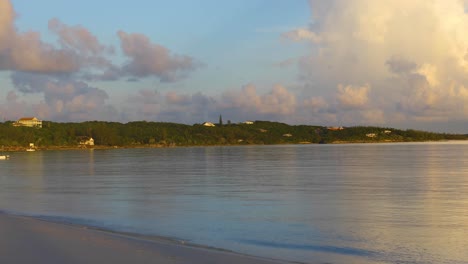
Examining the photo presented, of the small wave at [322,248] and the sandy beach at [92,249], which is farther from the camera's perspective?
the small wave at [322,248]

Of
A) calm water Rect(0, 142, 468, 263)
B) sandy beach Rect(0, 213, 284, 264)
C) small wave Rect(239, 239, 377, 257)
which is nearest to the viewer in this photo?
sandy beach Rect(0, 213, 284, 264)

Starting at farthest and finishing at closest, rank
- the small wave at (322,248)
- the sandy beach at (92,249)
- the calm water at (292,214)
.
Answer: the calm water at (292,214)
the small wave at (322,248)
the sandy beach at (92,249)

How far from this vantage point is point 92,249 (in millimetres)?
13844

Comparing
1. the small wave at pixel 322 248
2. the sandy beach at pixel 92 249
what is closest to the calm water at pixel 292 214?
the small wave at pixel 322 248

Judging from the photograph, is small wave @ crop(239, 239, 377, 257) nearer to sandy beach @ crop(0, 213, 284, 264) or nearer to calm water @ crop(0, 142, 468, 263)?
calm water @ crop(0, 142, 468, 263)

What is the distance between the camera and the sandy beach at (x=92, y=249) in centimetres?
1263

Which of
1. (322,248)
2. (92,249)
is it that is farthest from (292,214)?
(92,249)

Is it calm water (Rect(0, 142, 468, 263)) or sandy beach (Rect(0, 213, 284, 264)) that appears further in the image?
calm water (Rect(0, 142, 468, 263))

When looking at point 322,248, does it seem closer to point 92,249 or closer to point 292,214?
point 92,249

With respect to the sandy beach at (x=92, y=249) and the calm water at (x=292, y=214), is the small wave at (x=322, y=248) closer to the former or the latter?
the calm water at (x=292, y=214)

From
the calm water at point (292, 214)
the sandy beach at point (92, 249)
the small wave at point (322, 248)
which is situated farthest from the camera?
the calm water at point (292, 214)

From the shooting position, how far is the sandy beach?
12633 mm

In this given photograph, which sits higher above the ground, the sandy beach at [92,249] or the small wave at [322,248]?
the sandy beach at [92,249]

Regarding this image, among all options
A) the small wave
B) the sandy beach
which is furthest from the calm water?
the sandy beach
